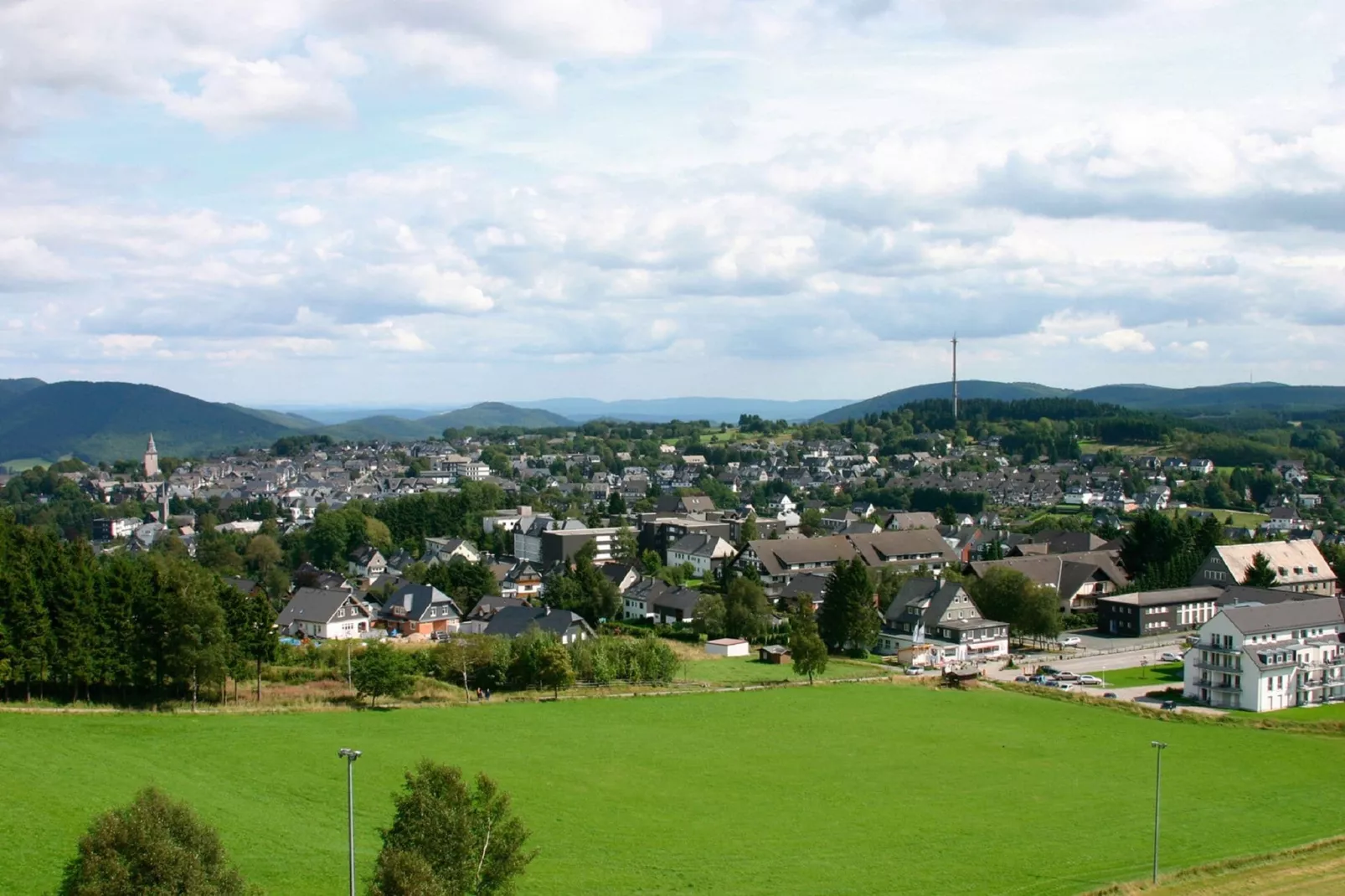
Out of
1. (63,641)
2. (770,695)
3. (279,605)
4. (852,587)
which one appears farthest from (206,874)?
(279,605)

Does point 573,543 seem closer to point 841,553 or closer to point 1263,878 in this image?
point 841,553

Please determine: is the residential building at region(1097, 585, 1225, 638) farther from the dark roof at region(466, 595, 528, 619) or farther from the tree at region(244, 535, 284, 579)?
the tree at region(244, 535, 284, 579)

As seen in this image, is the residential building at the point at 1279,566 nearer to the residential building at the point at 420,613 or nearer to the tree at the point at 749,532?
the tree at the point at 749,532

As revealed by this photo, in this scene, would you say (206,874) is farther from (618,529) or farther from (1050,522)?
(1050,522)

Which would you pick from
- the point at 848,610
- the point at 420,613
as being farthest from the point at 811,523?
the point at 420,613

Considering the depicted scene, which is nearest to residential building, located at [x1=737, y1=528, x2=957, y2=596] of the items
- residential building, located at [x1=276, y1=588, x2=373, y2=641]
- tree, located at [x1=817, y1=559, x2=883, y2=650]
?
tree, located at [x1=817, y1=559, x2=883, y2=650]

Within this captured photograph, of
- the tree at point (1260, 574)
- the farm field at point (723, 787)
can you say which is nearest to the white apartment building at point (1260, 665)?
the farm field at point (723, 787)
